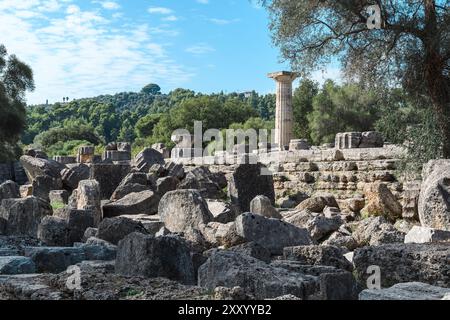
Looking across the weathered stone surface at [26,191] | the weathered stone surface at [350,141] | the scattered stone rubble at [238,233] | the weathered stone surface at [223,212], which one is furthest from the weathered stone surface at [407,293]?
the weathered stone surface at [350,141]

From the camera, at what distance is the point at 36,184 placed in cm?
1833

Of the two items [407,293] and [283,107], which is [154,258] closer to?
[407,293]

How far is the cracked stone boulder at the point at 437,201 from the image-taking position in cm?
968

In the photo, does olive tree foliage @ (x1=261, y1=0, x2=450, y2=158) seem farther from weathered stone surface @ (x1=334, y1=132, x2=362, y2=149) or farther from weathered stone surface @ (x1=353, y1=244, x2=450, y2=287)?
→ weathered stone surface @ (x1=353, y1=244, x2=450, y2=287)

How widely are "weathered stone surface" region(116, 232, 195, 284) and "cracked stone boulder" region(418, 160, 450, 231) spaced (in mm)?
5121

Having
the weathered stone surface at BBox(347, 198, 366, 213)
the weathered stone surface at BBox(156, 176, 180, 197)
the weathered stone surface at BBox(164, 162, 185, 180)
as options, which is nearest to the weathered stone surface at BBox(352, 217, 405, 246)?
the weathered stone surface at BBox(347, 198, 366, 213)

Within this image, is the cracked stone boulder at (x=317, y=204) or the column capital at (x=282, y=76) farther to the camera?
the column capital at (x=282, y=76)

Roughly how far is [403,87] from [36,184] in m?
10.2

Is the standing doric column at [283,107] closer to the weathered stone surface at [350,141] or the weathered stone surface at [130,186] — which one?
the weathered stone surface at [350,141]

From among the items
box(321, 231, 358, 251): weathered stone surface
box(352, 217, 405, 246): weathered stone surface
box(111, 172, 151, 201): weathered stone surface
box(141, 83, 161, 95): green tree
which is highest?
box(141, 83, 161, 95): green tree

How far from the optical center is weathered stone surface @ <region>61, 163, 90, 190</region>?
20.1m

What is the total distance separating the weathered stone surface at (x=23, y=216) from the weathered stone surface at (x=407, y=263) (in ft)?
22.3
